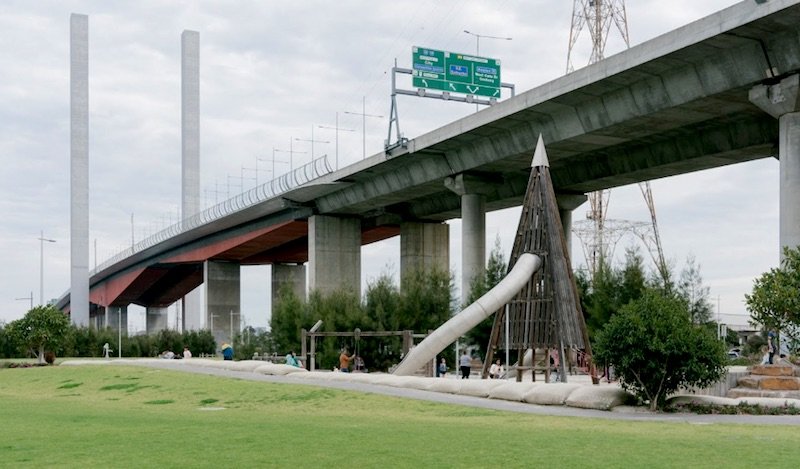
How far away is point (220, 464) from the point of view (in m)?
13.8

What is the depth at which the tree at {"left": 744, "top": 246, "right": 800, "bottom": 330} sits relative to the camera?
26812mm

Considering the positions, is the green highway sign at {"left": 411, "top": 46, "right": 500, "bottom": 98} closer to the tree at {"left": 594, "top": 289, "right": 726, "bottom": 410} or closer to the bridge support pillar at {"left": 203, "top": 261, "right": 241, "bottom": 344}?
the tree at {"left": 594, "top": 289, "right": 726, "bottom": 410}

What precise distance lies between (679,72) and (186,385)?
818 inches

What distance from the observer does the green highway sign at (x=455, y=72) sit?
54469 millimetres

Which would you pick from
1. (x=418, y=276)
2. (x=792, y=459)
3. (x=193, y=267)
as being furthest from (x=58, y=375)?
(x=193, y=267)

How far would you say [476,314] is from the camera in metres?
36.5

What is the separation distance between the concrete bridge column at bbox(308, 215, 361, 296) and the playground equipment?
3552 centimetres

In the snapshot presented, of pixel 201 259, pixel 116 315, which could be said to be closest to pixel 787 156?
pixel 201 259

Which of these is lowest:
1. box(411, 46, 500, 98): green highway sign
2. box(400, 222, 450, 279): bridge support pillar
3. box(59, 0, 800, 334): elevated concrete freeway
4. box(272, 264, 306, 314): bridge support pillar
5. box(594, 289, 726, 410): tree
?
box(594, 289, 726, 410): tree

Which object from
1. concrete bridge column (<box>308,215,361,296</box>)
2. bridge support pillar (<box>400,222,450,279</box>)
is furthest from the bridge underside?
bridge support pillar (<box>400,222,450,279</box>)

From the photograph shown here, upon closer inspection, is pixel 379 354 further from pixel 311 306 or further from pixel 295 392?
pixel 295 392

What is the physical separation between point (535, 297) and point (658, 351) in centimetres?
1151

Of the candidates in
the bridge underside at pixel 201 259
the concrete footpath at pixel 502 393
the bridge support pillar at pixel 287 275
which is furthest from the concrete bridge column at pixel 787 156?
the bridge support pillar at pixel 287 275

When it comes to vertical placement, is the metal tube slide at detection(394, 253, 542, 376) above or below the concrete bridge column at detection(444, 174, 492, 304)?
below
